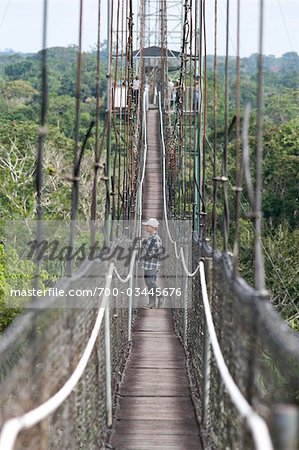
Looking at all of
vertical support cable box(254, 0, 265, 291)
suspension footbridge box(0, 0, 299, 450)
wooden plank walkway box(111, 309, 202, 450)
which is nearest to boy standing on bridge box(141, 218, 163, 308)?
suspension footbridge box(0, 0, 299, 450)

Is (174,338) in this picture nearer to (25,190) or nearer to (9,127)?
(25,190)

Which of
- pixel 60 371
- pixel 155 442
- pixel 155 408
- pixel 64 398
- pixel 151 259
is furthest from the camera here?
pixel 151 259

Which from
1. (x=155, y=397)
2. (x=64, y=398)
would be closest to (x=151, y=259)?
(x=155, y=397)

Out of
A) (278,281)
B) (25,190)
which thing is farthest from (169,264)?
(25,190)

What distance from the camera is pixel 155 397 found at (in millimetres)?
4688

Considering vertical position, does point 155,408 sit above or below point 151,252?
below

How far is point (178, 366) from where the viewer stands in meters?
5.49

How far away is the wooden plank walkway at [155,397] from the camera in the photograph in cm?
387

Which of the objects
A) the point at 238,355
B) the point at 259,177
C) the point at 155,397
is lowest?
the point at 155,397

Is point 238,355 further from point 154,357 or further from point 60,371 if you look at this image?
point 154,357

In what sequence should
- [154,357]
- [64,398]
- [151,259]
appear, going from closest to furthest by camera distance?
[64,398] < [154,357] < [151,259]

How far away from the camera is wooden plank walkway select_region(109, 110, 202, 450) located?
12.7 feet

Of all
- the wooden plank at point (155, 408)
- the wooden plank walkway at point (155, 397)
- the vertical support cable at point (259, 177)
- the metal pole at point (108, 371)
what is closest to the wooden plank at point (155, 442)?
the wooden plank walkway at point (155, 397)

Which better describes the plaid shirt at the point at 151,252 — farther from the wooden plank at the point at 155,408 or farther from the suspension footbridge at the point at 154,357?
the wooden plank at the point at 155,408
